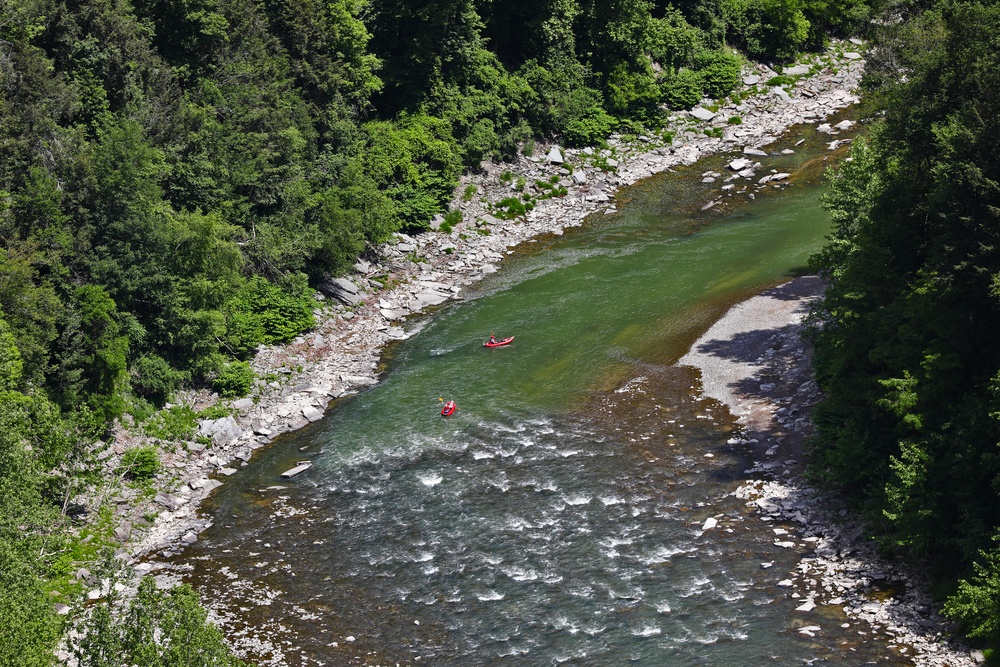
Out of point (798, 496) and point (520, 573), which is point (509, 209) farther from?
point (520, 573)

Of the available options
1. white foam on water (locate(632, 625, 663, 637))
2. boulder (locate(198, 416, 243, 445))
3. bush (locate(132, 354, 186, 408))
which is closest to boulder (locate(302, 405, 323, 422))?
boulder (locate(198, 416, 243, 445))

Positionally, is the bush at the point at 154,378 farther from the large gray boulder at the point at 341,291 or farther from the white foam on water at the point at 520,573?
the white foam on water at the point at 520,573

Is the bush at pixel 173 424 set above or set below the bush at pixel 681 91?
below

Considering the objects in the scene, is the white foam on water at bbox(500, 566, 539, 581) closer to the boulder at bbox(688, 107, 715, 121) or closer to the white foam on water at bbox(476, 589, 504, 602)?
the white foam on water at bbox(476, 589, 504, 602)

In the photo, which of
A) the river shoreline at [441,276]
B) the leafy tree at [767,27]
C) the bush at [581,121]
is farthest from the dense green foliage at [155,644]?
the leafy tree at [767,27]

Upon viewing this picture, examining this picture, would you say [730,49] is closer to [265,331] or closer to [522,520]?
[265,331]

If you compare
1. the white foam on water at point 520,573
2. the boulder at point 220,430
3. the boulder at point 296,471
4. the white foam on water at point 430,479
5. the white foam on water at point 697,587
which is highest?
the boulder at point 220,430

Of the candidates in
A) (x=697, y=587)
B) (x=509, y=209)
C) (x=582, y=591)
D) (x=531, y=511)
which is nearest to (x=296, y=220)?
(x=509, y=209)
